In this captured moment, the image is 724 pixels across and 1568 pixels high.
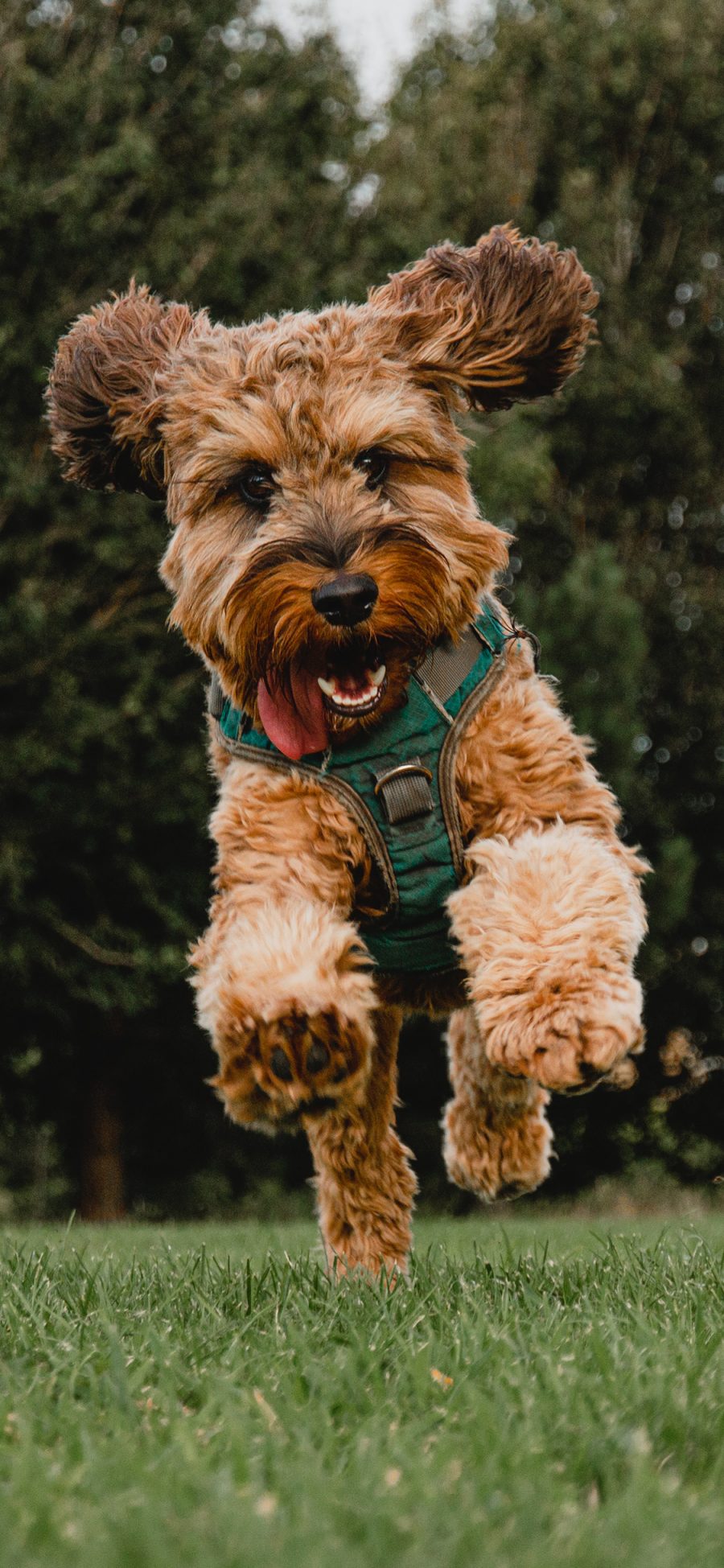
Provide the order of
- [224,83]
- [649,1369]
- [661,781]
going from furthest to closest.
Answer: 1. [661,781]
2. [224,83]
3. [649,1369]

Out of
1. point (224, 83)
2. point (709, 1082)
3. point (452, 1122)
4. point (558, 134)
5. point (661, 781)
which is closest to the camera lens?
point (452, 1122)

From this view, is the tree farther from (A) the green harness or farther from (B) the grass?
(B) the grass

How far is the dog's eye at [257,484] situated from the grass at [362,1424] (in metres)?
1.59

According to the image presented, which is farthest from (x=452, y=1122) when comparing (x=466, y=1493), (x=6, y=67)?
(x=6, y=67)

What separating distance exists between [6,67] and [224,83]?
7.50ft

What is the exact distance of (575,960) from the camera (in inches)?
110

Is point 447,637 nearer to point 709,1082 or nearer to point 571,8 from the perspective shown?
point 709,1082

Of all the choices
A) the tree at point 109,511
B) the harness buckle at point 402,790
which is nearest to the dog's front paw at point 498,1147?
the harness buckle at point 402,790

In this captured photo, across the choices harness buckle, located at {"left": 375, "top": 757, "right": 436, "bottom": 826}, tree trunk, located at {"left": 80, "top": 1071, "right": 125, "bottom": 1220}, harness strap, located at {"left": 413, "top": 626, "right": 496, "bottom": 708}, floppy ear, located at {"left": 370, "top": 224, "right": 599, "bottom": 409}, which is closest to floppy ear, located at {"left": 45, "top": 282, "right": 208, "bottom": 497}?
floppy ear, located at {"left": 370, "top": 224, "right": 599, "bottom": 409}

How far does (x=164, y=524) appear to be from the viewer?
38.0ft

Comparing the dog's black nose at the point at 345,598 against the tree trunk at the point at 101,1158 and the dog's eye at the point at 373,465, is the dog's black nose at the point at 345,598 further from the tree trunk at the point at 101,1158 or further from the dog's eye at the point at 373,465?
the tree trunk at the point at 101,1158

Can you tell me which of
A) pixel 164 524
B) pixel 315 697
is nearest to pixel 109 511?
pixel 164 524

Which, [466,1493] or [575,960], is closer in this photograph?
[466,1493]

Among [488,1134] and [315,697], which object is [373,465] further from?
[488,1134]
